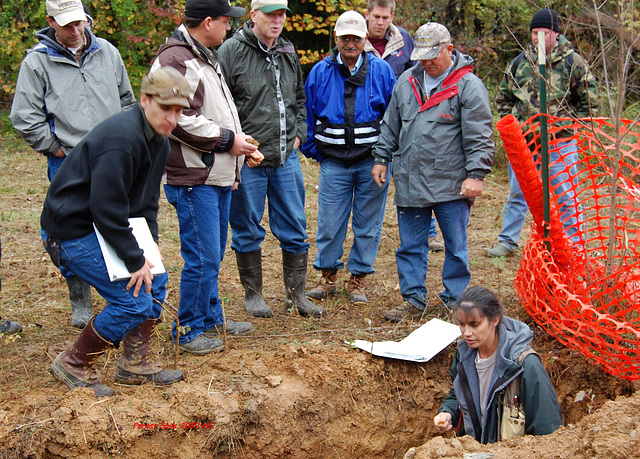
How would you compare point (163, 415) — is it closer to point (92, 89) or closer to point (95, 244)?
point (95, 244)

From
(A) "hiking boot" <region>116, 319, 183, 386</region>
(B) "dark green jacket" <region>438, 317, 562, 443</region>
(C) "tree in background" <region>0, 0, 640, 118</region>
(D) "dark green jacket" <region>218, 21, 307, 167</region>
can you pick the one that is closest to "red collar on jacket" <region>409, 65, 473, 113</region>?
(D) "dark green jacket" <region>218, 21, 307, 167</region>

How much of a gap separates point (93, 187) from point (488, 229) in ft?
18.5

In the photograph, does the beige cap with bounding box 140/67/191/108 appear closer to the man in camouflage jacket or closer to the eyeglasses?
the eyeglasses

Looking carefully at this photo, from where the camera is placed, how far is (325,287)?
221 inches

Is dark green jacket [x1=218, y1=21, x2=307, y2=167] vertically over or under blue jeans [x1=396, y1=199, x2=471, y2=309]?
over

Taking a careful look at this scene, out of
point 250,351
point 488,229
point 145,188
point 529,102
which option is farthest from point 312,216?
point 145,188

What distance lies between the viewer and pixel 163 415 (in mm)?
3766

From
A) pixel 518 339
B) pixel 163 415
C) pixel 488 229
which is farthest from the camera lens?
pixel 488 229

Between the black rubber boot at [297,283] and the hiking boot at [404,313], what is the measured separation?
Answer: 554 millimetres

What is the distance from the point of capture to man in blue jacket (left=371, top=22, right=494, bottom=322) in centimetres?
465

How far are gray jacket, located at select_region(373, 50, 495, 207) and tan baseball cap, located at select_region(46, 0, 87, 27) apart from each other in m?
2.42

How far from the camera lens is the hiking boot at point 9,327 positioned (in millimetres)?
4668

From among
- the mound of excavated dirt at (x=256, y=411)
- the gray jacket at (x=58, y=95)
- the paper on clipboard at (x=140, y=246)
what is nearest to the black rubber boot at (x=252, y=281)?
the mound of excavated dirt at (x=256, y=411)

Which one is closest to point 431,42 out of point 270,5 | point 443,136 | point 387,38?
point 443,136
